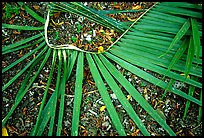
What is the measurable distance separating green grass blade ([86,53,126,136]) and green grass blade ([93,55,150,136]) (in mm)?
30

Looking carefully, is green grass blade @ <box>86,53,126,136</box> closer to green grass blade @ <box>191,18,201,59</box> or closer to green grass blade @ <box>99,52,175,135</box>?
green grass blade @ <box>99,52,175,135</box>

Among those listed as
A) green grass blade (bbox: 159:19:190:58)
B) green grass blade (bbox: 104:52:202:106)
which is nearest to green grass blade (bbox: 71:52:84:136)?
green grass blade (bbox: 104:52:202:106)

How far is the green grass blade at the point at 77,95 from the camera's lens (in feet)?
4.95

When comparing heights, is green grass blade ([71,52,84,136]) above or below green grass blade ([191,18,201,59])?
below

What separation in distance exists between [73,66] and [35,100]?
0.88ft

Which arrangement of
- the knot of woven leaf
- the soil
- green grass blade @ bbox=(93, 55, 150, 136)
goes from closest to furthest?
green grass blade @ bbox=(93, 55, 150, 136) < the soil < the knot of woven leaf

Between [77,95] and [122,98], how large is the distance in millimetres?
222

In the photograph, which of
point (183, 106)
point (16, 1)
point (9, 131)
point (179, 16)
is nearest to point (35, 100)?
point (9, 131)

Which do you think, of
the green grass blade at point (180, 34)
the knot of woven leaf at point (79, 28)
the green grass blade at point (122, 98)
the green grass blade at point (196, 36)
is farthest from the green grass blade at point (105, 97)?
the green grass blade at point (196, 36)

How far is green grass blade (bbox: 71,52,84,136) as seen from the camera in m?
1.51

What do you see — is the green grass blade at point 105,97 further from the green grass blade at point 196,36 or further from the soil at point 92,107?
the green grass blade at point 196,36

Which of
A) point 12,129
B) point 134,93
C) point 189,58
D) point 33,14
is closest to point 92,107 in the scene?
point 134,93

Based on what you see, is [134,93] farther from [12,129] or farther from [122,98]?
[12,129]

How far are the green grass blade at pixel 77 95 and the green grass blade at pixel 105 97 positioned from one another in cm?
5
